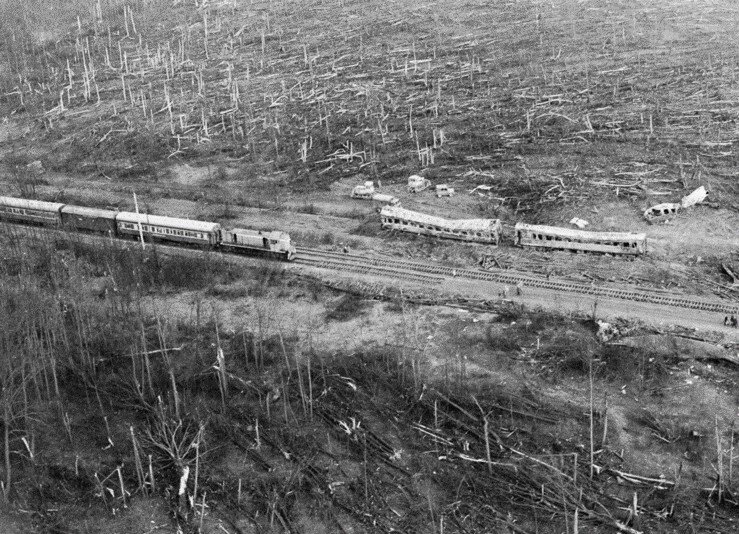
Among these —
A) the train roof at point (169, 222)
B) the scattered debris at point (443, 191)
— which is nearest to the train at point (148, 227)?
the train roof at point (169, 222)

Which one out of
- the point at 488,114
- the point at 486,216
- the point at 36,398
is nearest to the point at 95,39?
the point at 488,114

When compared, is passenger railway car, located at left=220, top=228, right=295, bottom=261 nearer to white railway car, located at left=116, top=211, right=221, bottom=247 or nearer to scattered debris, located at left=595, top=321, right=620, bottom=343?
white railway car, located at left=116, top=211, right=221, bottom=247

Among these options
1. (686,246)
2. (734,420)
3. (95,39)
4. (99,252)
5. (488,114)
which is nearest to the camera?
(734,420)

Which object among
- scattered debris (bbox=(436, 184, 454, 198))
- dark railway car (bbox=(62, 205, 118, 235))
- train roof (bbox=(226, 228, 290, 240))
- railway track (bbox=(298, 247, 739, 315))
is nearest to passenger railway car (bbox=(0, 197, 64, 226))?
dark railway car (bbox=(62, 205, 118, 235))

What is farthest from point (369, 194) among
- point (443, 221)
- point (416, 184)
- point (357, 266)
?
point (357, 266)

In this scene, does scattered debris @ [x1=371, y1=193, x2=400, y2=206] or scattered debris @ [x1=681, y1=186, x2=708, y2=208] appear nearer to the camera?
scattered debris @ [x1=681, y1=186, x2=708, y2=208]

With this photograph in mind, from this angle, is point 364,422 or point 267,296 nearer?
point 364,422

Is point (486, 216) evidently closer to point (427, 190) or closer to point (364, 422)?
point (427, 190)
